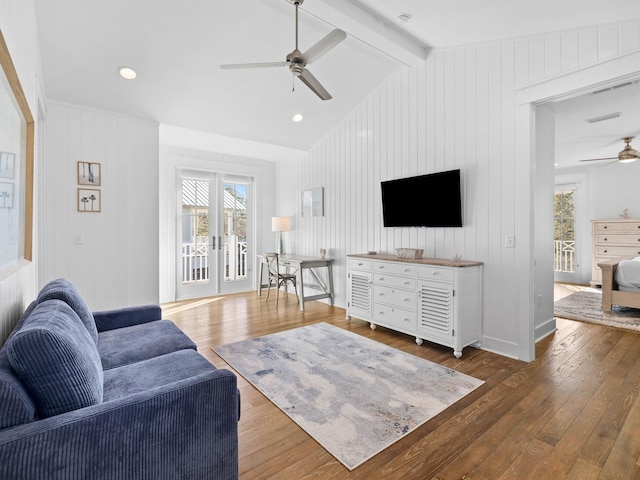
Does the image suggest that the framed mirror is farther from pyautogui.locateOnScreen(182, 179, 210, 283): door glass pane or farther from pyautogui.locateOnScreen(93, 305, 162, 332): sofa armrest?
pyautogui.locateOnScreen(182, 179, 210, 283): door glass pane

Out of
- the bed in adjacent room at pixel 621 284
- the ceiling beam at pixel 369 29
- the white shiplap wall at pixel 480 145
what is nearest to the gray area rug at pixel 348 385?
the white shiplap wall at pixel 480 145

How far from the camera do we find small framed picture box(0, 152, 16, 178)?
1548 millimetres

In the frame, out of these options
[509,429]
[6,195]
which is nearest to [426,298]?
[509,429]

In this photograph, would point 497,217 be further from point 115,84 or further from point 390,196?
point 115,84

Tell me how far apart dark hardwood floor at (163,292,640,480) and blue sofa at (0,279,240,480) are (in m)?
0.50

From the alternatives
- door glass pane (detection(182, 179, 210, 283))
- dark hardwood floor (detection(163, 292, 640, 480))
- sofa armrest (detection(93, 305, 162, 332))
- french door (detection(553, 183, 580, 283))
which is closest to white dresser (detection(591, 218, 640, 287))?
french door (detection(553, 183, 580, 283))

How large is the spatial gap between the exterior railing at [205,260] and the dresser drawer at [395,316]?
11.1ft

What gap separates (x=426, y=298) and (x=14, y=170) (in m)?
3.35

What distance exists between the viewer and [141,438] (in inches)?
47.6

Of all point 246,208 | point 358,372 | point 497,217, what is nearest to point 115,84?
point 246,208

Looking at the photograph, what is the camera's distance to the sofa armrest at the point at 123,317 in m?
2.50

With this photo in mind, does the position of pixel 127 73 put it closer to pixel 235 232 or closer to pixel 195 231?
pixel 195 231

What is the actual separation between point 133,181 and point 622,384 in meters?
5.34

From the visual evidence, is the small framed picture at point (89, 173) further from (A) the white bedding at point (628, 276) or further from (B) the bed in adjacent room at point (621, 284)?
(A) the white bedding at point (628, 276)
